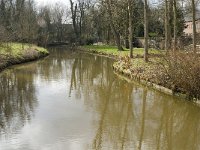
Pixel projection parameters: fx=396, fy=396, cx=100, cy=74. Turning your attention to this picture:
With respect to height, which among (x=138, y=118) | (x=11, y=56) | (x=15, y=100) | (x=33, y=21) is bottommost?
(x=138, y=118)

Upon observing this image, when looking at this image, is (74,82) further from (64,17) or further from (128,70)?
(64,17)

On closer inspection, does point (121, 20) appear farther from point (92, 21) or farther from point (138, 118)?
point (138, 118)

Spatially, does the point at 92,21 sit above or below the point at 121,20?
above

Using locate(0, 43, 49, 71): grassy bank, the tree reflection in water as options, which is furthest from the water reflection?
locate(0, 43, 49, 71): grassy bank

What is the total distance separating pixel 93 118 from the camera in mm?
15453

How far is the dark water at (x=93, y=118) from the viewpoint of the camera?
12.3 meters

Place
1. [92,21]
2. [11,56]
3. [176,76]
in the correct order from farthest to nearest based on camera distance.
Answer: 1. [92,21]
2. [11,56]
3. [176,76]

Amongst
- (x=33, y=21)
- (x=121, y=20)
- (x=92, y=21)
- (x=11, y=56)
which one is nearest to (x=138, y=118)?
(x=11, y=56)

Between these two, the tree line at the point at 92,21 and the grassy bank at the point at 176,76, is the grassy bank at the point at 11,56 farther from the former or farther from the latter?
the grassy bank at the point at 176,76

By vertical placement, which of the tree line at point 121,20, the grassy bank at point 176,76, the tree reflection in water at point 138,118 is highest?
the tree line at point 121,20

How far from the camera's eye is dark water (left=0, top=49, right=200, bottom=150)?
40.4 feet

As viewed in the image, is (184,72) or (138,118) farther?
(184,72)

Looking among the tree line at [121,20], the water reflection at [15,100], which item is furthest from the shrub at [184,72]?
the tree line at [121,20]

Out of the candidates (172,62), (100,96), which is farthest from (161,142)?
(100,96)
